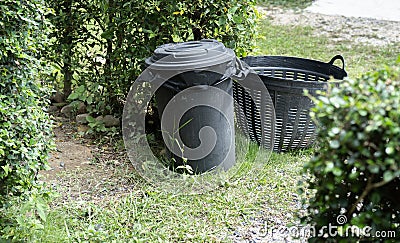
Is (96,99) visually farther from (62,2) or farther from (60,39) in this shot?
(62,2)

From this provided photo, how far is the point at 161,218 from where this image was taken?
2982 millimetres

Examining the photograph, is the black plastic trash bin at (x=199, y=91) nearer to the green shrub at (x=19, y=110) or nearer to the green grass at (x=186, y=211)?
the green grass at (x=186, y=211)

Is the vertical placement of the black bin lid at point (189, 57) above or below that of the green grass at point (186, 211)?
above

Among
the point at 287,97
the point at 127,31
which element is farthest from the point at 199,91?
the point at 127,31

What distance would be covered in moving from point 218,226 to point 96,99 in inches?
76.4

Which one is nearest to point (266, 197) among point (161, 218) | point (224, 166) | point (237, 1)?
point (224, 166)

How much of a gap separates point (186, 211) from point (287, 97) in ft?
3.82

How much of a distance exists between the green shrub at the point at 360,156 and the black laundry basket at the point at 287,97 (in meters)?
1.73

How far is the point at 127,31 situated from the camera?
12.8ft

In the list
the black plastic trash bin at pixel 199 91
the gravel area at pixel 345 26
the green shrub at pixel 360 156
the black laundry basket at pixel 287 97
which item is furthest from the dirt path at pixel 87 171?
the gravel area at pixel 345 26

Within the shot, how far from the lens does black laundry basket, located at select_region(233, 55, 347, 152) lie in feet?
11.6

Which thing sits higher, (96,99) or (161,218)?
(96,99)

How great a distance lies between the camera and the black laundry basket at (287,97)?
3543 millimetres

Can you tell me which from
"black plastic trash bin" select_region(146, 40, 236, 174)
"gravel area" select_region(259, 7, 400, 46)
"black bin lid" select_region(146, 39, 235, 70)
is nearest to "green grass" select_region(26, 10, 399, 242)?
"black plastic trash bin" select_region(146, 40, 236, 174)
